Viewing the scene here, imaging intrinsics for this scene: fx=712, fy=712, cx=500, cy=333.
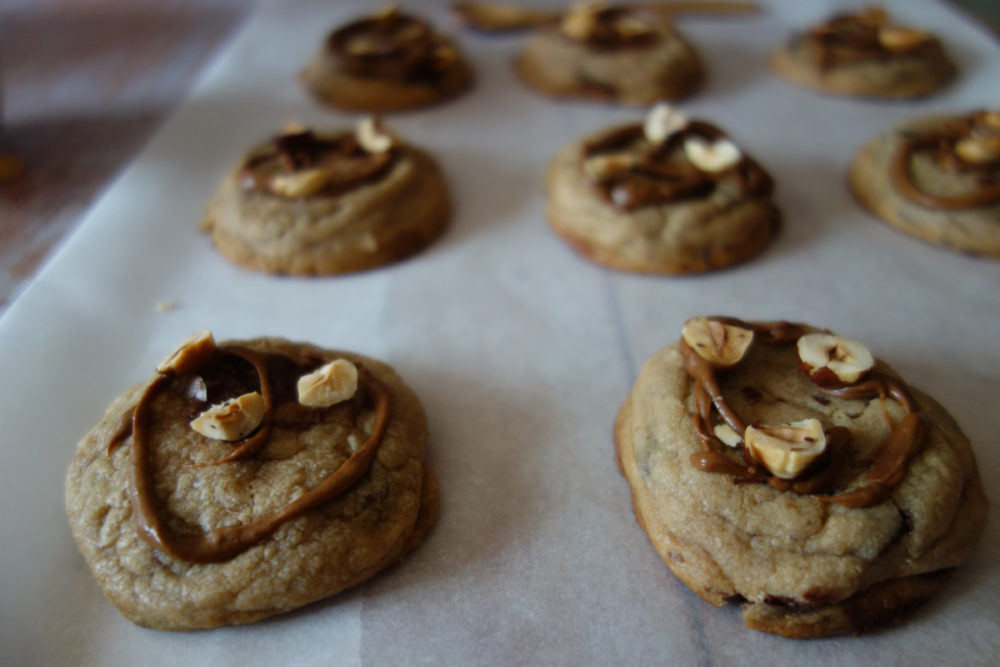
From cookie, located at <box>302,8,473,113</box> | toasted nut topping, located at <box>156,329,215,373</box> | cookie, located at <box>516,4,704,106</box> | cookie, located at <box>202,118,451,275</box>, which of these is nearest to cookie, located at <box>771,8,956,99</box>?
cookie, located at <box>516,4,704,106</box>

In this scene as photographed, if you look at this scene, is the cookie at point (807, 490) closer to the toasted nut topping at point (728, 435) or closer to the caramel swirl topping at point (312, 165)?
the toasted nut topping at point (728, 435)

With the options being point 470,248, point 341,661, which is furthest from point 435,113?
point 341,661

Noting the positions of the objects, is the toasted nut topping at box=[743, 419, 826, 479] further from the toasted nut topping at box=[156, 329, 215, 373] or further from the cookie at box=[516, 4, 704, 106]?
the cookie at box=[516, 4, 704, 106]

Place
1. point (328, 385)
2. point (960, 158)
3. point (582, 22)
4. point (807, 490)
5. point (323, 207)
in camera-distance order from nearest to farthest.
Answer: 1. point (807, 490)
2. point (328, 385)
3. point (323, 207)
4. point (960, 158)
5. point (582, 22)

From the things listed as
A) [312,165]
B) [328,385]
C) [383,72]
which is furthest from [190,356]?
[383,72]

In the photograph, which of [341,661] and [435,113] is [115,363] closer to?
[341,661]

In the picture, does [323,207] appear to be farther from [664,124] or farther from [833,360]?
[833,360]

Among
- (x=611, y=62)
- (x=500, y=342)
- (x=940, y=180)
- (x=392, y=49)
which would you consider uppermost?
(x=392, y=49)

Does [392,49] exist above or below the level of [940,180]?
above
